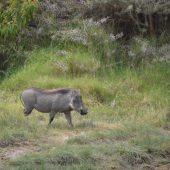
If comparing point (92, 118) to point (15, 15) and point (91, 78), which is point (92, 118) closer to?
point (91, 78)

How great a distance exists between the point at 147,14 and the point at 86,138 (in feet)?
17.1

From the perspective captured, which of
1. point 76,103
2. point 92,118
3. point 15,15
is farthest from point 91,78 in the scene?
point 76,103

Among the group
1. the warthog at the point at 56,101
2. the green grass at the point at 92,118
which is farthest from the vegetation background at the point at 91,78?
the warthog at the point at 56,101

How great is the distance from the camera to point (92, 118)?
35.1ft

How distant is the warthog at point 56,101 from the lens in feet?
31.8

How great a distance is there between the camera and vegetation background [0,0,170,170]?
864 centimetres

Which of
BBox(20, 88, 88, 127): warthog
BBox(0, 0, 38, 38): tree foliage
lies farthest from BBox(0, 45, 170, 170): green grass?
BBox(0, 0, 38, 38): tree foliage

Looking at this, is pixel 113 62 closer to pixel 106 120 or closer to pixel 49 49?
pixel 49 49

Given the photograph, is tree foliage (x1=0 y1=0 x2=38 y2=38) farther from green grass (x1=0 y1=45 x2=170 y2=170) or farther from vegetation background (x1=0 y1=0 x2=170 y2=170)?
green grass (x1=0 y1=45 x2=170 y2=170)

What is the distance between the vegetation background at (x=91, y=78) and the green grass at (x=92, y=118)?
0.01 m

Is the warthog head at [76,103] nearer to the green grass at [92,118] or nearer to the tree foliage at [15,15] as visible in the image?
the green grass at [92,118]

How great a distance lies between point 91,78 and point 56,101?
3088 mm

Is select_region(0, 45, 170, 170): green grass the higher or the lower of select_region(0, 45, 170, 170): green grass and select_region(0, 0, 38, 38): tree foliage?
the lower

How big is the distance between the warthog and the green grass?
10.8 inches
